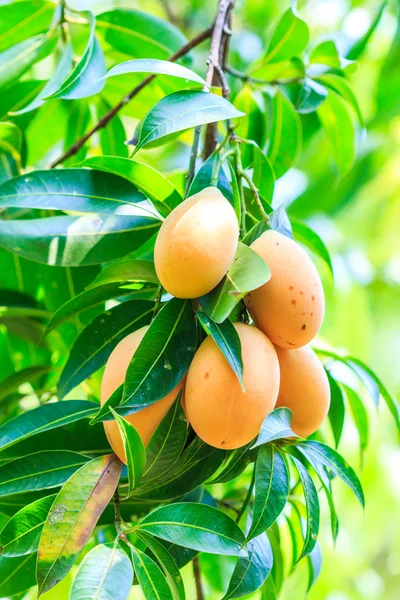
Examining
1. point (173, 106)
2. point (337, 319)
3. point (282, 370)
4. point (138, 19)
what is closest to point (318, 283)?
point (282, 370)

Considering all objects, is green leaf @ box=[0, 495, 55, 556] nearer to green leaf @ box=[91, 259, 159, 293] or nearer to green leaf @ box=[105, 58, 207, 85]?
green leaf @ box=[91, 259, 159, 293]

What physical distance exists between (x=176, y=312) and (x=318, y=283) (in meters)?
0.12

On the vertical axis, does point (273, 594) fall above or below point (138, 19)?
below

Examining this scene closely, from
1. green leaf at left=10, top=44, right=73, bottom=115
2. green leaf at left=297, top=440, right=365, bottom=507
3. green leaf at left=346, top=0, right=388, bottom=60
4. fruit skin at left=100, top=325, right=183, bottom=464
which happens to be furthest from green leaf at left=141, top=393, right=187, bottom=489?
green leaf at left=346, top=0, right=388, bottom=60

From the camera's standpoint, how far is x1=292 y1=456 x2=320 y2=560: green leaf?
1.80 feet

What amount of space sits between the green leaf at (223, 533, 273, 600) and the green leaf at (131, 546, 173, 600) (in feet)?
0.20

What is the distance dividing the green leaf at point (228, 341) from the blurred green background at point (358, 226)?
0.81m

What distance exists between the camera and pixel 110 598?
1.52 ft

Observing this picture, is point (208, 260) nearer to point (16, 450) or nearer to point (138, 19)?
point (16, 450)

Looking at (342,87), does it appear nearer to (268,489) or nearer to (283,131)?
(283,131)

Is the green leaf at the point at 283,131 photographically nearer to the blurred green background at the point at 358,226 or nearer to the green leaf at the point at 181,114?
the green leaf at the point at 181,114

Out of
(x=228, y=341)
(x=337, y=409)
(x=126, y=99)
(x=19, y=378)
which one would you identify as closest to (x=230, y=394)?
(x=228, y=341)

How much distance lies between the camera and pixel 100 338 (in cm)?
65

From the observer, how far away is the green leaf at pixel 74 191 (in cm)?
64
